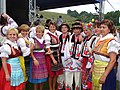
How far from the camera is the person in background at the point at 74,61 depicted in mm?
4293

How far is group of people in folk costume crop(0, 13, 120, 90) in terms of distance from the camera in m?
3.46

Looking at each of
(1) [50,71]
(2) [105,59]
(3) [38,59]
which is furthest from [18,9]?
(2) [105,59]

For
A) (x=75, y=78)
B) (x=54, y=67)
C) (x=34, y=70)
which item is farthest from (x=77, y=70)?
(x=34, y=70)

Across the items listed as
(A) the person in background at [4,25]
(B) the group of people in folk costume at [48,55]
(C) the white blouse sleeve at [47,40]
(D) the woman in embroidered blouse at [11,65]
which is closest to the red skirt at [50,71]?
(B) the group of people in folk costume at [48,55]

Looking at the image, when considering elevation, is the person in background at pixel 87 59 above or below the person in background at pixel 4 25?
below

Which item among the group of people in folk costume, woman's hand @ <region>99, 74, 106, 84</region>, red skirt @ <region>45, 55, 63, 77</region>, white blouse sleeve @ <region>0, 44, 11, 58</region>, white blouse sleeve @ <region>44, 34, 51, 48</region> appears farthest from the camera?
red skirt @ <region>45, 55, 63, 77</region>

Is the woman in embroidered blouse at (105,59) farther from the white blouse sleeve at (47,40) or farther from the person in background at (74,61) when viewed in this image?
the white blouse sleeve at (47,40)

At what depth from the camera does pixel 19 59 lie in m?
3.54

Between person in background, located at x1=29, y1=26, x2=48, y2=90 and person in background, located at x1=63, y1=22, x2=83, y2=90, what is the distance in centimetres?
41

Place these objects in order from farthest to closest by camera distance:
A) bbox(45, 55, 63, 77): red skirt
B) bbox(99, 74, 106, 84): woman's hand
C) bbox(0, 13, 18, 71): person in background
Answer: bbox(45, 55, 63, 77): red skirt, bbox(0, 13, 18, 71): person in background, bbox(99, 74, 106, 84): woman's hand

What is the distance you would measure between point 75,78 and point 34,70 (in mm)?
744

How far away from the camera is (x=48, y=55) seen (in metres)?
4.50

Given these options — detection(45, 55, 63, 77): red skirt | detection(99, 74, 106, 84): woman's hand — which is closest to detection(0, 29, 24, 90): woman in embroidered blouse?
detection(45, 55, 63, 77): red skirt

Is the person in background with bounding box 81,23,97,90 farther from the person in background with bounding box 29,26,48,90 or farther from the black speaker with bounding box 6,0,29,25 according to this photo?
the black speaker with bounding box 6,0,29,25
